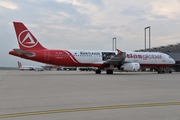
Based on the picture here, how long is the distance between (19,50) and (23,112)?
19536 mm

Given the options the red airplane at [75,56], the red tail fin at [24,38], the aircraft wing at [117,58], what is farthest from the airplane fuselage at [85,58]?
the aircraft wing at [117,58]

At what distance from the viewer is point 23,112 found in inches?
222

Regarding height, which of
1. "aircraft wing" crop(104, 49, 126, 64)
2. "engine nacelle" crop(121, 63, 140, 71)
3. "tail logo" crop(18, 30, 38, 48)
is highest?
"tail logo" crop(18, 30, 38, 48)

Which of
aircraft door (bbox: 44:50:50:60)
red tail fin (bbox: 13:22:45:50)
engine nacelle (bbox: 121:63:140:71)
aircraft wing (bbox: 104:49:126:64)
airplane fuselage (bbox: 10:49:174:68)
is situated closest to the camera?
red tail fin (bbox: 13:22:45:50)

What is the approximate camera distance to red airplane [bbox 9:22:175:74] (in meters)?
25.3

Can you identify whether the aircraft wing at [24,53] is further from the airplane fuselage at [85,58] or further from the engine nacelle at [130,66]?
the engine nacelle at [130,66]

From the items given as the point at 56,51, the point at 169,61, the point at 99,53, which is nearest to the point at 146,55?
the point at 169,61

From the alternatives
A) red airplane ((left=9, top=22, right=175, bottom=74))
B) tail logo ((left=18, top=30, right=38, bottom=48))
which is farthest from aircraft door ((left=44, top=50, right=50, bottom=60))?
tail logo ((left=18, top=30, right=38, bottom=48))

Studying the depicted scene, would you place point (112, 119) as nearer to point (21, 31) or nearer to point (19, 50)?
point (19, 50)

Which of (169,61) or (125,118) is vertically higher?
(169,61)

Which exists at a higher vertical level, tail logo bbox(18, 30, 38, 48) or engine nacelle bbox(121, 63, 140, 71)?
tail logo bbox(18, 30, 38, 48)

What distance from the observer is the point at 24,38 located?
83.6 ft

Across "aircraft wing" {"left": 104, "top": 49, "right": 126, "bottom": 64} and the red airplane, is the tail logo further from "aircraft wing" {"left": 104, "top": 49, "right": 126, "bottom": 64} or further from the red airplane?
"aircraft wing" {"left": 104, "top": 49, "right": 126, "bottom": 64}

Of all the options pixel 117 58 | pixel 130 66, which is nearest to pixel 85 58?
pixel 117 58
